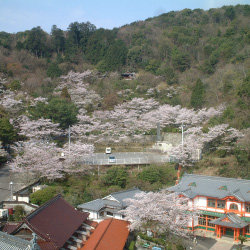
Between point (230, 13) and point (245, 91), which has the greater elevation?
point (230, 13)

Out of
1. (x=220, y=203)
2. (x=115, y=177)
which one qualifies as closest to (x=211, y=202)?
(x=220, y=203)

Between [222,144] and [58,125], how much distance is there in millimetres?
15213

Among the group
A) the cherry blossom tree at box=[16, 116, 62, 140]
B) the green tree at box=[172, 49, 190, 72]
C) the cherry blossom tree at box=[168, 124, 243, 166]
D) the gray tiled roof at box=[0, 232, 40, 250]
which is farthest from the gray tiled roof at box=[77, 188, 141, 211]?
the green tree at box=[172, 49, 190, 72]

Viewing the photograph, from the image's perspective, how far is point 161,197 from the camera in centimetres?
1748

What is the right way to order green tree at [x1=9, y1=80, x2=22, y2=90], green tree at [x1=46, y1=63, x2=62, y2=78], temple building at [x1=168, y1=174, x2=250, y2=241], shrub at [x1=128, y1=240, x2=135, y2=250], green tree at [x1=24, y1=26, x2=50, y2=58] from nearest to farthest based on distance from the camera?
shrub at [x1=128, y1=240, x2=135, y2=250]
temple building at [x1=168, y1=174, x2=250, y2=241]
green tree at [x1=9, y1=80, x2=22, y2=90]
green tree at [x1=46, y1=63, x2=62, y2=78]
green tree at [x1=24, y1=26, x2=50, y2=58]

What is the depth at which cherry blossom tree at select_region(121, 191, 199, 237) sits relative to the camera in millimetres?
16591

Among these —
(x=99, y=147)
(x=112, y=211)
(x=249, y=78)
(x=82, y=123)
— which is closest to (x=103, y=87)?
(x=82, y=123)

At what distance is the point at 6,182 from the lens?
924 inches

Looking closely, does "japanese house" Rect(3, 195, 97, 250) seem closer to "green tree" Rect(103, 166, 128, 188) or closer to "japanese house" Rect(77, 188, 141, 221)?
"japanese house" Rect(77, 188, 141, 221)

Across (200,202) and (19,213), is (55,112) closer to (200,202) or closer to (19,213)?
(19,213)

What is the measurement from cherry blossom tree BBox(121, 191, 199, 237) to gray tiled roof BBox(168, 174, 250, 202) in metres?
3.09

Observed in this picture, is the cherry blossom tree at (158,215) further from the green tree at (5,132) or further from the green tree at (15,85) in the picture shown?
the green tree at (15,85)

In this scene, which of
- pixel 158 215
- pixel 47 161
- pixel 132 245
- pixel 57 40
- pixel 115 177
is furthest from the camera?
pixel 57 40

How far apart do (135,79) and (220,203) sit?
2930 cm
